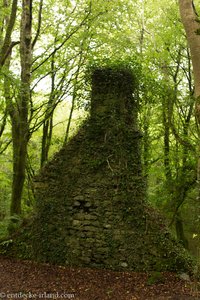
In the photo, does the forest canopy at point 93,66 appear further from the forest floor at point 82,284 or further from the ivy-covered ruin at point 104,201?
the forest floor at point 82,284

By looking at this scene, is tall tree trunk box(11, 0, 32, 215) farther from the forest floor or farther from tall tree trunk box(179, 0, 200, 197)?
tall tree trunk box(179, 0, 200, 197)

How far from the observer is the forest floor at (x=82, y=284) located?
18.4 ft

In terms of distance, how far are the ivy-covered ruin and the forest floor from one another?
0.41 metres

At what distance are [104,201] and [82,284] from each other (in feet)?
7.08

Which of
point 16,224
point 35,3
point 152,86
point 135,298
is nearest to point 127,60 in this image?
point 152,86

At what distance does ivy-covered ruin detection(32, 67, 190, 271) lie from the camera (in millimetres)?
7258

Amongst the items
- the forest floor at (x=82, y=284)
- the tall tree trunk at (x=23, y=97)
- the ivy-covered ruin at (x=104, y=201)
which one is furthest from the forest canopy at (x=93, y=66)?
the forest floor at (x=82, y=284)

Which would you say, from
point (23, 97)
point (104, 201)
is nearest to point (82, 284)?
point (104, 201)

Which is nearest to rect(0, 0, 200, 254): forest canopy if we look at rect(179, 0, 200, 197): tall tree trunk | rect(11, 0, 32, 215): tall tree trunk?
rect(11, 0, 32, 215): tall tree trunk

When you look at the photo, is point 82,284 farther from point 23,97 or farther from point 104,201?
point 23,97

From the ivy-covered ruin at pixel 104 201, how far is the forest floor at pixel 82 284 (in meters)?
0.41

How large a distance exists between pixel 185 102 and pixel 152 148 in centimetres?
270

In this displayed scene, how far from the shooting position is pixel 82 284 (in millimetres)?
6219

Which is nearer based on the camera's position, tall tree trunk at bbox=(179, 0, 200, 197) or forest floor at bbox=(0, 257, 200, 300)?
tall tree trunk at bbox=(179, 0, 200, 197)
